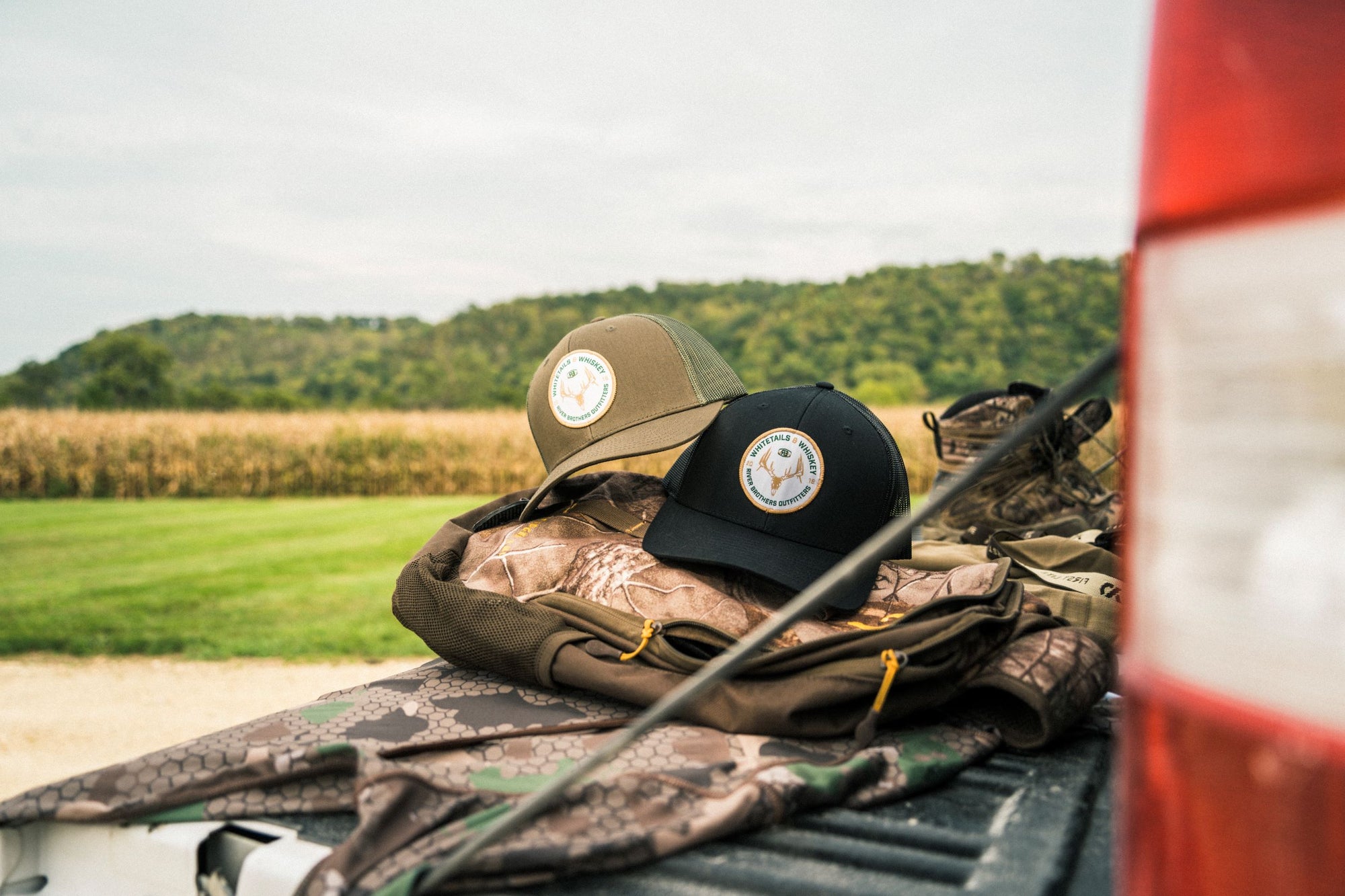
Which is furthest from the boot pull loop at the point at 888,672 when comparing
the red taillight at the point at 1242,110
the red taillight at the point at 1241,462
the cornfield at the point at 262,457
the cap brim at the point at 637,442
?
the cornfield at the point at 262,457

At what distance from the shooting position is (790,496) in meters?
1.71

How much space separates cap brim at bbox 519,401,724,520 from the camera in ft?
5.91

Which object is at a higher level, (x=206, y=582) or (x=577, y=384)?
(x=577, y=384)

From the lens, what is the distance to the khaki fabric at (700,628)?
4.31ft

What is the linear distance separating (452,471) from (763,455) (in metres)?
16.9

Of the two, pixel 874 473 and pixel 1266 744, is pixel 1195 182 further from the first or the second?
pixel 874 473

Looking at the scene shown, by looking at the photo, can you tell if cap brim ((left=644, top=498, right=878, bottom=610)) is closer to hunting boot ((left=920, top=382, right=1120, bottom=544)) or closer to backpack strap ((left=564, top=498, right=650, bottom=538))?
backpack strap ((left=564, top=498, right=650, bottom=538))

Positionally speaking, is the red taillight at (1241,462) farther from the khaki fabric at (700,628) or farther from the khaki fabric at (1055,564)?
the khaki fabric at (1055,564)

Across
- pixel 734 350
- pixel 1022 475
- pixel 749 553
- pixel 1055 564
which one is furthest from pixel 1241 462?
pixel 734 350

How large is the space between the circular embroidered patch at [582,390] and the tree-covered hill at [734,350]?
68.0 feet

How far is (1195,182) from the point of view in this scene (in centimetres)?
48

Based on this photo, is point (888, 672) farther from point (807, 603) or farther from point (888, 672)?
point (807, 603)

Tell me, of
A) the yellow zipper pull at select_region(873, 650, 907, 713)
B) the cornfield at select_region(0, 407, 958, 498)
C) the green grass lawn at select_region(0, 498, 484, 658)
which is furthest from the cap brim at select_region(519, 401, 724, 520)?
the cornfield at select_region(0, 407, 958, 498)

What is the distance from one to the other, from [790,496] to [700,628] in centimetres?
37
